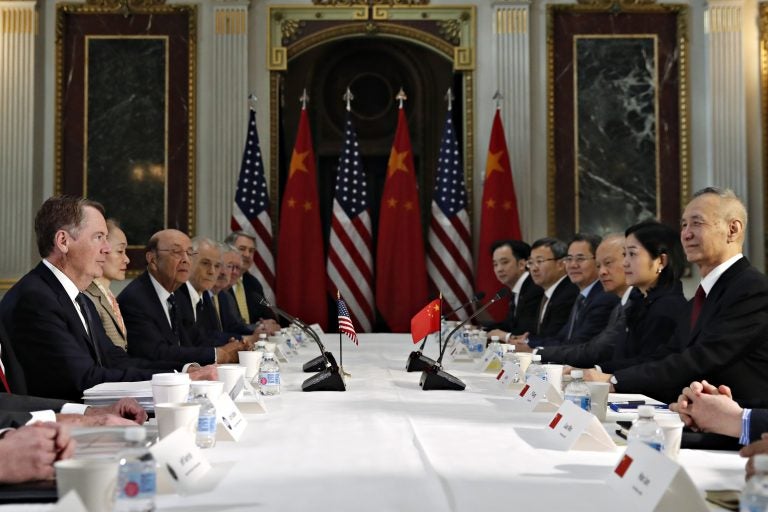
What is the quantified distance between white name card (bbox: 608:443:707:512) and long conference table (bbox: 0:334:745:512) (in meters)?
0.06

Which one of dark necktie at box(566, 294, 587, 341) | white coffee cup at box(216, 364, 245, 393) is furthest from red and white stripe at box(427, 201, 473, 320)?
white coffee cup at box(216, 364, 245, 393)

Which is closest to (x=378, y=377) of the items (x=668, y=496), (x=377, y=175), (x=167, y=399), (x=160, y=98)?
(x=167, y=399)

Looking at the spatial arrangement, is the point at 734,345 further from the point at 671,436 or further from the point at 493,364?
the point at 493,364

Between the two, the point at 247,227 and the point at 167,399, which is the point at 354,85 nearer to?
the point at 247,227

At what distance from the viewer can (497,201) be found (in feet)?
31.2

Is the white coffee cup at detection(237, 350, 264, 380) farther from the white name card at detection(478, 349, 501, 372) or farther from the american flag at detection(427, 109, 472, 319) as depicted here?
the american flag at detection(427, 109, 472, 319)

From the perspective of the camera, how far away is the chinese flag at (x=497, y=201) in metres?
9.49

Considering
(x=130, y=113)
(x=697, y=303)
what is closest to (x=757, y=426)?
(x=697, y=303)

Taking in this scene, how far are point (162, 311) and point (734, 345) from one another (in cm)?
280

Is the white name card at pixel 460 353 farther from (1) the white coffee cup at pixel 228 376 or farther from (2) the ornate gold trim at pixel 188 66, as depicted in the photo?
(2) the ornate gold trim at pixel 188 66

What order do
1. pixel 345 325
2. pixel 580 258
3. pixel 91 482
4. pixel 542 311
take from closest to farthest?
pixel 91 482 < pixel 345 325 < pixel 580 258 < pixel 542 311

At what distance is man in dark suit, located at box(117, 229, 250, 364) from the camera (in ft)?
14.8

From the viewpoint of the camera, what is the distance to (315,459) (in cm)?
211

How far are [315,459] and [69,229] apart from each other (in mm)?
1637
